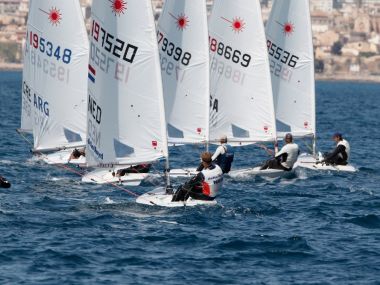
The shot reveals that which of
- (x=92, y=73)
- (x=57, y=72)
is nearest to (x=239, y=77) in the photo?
(x=57, y=72)

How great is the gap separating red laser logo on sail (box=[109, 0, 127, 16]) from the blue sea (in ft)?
15.5

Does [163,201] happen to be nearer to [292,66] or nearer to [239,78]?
[239,78]

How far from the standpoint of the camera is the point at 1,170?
3953 cm

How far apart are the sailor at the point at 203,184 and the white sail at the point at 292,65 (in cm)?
1478

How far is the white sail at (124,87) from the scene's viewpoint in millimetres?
30156

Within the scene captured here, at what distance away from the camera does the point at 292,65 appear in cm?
4412

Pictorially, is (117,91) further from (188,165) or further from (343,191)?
(188,165)

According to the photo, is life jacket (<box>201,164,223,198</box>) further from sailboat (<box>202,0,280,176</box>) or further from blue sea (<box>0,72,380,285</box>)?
sailboat (<box>202,0,280,176</box>)

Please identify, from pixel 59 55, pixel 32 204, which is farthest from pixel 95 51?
pixel 59 55

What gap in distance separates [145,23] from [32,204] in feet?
17.4

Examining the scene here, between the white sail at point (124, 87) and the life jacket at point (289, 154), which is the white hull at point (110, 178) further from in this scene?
the life jacket at point (289, 154)

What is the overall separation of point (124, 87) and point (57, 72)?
26.0 ft

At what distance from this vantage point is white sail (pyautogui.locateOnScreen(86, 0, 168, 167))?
30.2 meters

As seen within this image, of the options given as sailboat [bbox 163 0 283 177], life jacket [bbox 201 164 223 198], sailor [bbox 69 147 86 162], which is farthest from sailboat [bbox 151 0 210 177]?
life jacket [bbox 201 164 223 198]
